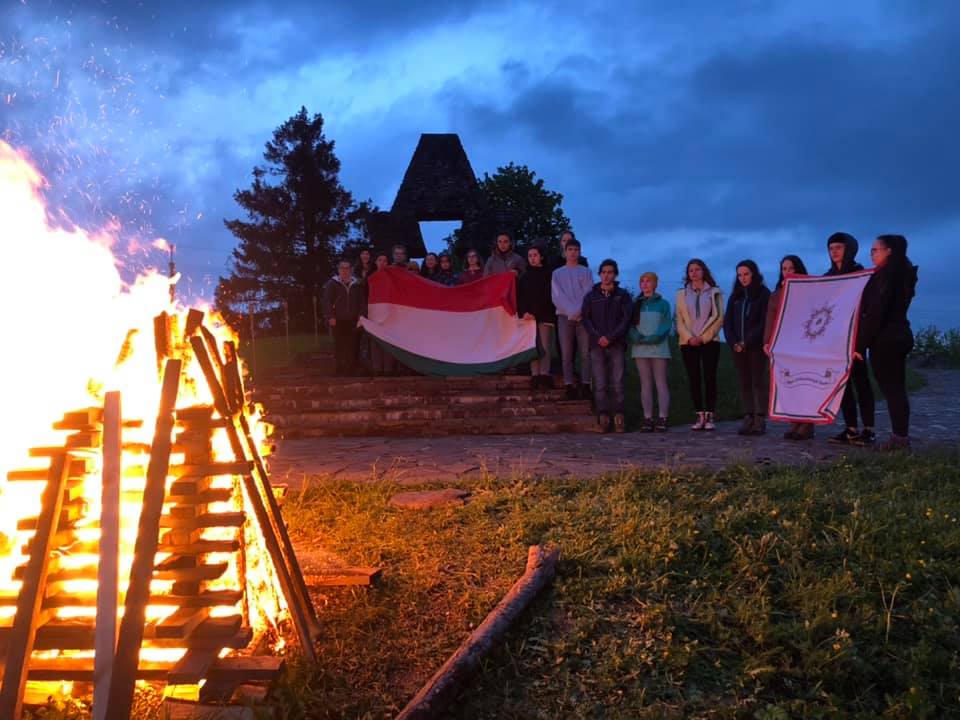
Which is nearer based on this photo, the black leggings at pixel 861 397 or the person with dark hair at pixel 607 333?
the black leggings at pixel 861 397

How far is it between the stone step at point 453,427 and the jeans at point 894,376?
370 cm

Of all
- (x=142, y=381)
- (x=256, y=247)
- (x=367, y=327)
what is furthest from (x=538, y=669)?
(x=256, y=247)

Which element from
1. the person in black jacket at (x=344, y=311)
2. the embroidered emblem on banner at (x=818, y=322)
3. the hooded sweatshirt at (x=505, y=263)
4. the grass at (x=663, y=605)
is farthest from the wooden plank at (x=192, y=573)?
the hooded sweatshirt at (x=505, y=263)

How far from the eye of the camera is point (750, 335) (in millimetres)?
8883

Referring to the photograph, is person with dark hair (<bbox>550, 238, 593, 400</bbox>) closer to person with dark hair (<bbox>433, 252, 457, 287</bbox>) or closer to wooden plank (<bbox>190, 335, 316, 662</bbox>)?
person with dark hair (<bbox>433, 252, 457, 287</bbox>)

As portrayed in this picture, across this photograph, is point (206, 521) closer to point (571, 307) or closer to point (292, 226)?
point (571, 307)

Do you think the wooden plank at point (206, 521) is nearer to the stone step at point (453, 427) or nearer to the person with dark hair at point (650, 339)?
the stone step at point (453, 427)

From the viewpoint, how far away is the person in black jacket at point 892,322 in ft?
23.9

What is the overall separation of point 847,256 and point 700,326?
6.49ft

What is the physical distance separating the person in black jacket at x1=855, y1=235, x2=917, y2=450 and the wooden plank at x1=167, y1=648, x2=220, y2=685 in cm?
667

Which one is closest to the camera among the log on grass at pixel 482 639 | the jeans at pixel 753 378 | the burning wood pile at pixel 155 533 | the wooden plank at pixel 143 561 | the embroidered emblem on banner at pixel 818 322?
the wooden plank at pixel 143 561

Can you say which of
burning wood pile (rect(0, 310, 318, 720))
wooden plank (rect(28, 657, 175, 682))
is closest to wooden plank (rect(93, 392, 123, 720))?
burning wood pile (rect(0, 310, 318, 720))

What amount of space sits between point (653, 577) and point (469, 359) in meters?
8.13

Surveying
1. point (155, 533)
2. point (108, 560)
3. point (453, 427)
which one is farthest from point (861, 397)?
point (108, 560)
